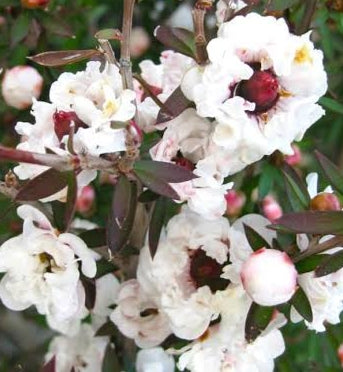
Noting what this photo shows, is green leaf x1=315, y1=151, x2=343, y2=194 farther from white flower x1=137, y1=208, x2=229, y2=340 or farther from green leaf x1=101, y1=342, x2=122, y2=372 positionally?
green leaf x1=101, y1=342, x2=122, y2=372

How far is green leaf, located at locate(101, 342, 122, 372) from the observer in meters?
0.92

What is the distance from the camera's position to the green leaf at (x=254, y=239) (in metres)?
0.76

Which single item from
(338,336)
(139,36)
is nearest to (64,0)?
(139,36)

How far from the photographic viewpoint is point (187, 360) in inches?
30.9

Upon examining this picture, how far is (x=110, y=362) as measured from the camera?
92 centimetres

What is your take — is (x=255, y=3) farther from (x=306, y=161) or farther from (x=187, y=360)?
(x=306, y=161)

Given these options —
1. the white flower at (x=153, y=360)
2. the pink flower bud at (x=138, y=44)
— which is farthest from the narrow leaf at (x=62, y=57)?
the pink flower bud at (x=138, y=44)

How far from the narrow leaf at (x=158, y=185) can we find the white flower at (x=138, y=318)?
19cm

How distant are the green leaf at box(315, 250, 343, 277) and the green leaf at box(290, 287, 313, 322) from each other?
36 mm

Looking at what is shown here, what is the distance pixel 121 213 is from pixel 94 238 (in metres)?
0.12

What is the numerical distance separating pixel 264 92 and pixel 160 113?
0.09 metres

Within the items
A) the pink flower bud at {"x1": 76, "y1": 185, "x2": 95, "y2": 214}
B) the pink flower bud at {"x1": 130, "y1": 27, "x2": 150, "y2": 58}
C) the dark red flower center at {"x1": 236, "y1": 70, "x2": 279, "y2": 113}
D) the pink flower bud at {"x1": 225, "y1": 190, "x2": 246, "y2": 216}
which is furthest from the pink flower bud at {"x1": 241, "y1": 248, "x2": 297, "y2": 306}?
the pink flower bud at {"x1": 130, "y1": 27, "x2": 150, "y2": 58}

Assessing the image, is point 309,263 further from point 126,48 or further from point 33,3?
point 33,3

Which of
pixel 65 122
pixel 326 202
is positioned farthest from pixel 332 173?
pixel 65 122
